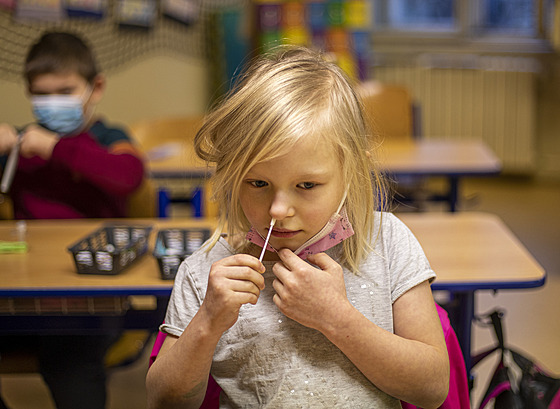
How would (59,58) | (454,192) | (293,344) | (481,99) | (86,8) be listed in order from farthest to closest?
(481,99), (86,8), (454,192), (59,58), (293,344)

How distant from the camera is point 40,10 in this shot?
10.3 ft

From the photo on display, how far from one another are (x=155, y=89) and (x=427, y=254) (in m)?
2.99

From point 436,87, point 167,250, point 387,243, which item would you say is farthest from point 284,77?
point 436,87

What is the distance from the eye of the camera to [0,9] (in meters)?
2.89

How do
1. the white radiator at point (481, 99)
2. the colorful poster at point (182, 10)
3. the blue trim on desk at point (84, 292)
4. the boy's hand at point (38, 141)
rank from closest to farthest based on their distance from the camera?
the blue trim on desk at point (84, 292), the boy's hand at point (38, 141), the colorful poster at point (182, 10), the white radiator at point (481, 99)

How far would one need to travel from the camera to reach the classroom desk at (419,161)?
2.54 meters

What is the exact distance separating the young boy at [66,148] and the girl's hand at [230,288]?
112 cm

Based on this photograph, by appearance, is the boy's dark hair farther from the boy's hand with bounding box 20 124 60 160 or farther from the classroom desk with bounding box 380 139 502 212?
the classroom desk with bounding box 380 139 502 212

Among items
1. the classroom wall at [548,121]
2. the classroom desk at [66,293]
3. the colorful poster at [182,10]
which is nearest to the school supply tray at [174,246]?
the classroom desk at [66,293]

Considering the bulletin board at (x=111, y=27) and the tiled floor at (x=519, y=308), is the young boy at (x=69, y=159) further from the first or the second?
the bulletin board at (x=111, y=27)

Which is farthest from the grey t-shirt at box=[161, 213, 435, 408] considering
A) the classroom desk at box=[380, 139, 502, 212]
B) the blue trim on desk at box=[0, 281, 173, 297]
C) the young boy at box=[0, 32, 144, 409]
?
the classroom desk at box=[380, 139, 502, 212]

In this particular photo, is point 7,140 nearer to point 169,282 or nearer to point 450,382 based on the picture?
point 169,282

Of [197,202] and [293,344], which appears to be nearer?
[293,344]

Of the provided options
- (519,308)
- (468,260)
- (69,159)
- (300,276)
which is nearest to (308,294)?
(300,276)
